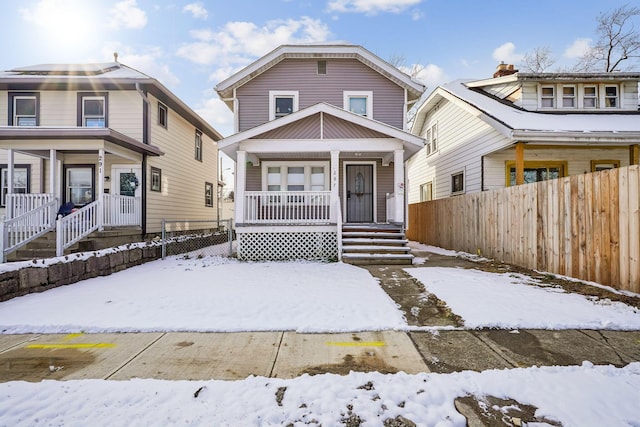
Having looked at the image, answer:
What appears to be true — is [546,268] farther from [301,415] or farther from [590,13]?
[590,13]

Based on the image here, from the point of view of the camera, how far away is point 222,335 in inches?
143

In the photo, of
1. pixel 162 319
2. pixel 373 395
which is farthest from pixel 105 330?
pixel 373 395

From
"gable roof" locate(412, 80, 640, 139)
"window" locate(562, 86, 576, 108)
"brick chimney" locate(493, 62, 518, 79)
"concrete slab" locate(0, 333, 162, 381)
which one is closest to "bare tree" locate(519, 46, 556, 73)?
"brick chimney" locate(493, 62, 518, 79)

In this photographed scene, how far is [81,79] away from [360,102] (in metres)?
9.78

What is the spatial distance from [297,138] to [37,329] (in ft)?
23.9

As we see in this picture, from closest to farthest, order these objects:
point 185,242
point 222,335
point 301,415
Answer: point 301,415 → point 222,335 → point 185,242

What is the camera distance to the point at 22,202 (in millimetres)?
8781

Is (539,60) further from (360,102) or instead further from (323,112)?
(323,112)

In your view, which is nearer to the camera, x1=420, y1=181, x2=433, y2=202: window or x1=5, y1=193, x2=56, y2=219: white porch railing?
x1=5, y1=193, x2=56, y2=219: white porch railing

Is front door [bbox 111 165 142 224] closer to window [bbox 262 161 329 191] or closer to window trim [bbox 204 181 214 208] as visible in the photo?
window [bbox 262 161 329 191]

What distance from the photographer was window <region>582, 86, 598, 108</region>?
11.9 meters

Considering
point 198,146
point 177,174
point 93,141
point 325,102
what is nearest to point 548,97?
point 325,102

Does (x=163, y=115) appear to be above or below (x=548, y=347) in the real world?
above

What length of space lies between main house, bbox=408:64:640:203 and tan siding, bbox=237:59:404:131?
3.00 m
